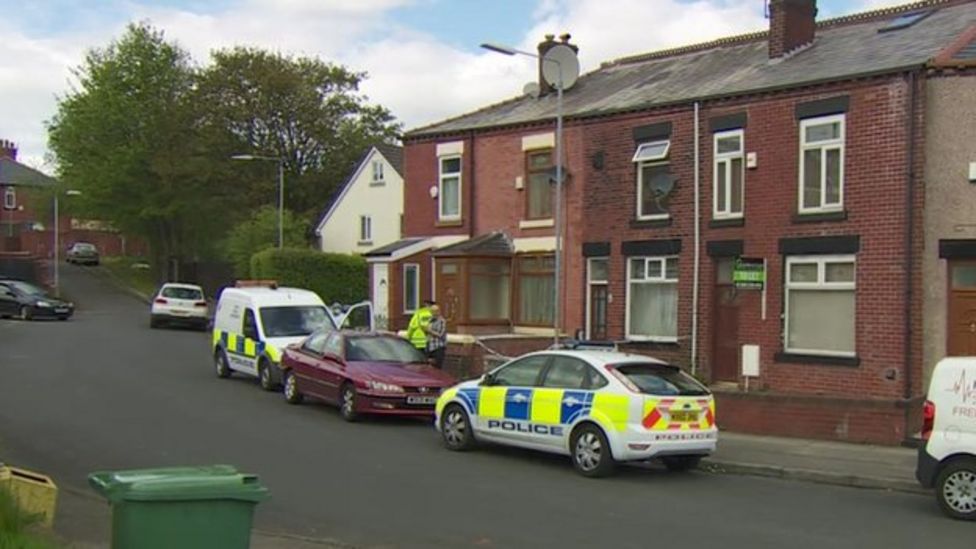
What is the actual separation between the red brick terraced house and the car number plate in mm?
3952

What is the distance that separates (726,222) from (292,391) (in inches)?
336

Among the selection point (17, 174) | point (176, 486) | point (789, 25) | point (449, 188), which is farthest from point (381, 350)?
point (17, 174)

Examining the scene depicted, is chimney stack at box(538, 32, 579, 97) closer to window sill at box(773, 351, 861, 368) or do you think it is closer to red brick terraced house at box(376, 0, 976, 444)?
red brick terraced house at box(376, 0, 976, 444)

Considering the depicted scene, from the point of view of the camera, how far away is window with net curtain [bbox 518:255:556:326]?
938 inches

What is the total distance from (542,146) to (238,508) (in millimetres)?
18433

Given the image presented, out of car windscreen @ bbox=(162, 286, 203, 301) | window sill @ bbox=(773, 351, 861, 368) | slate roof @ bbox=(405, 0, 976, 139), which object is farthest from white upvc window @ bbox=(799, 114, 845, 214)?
car windscreen @ bbox=(162, 286, 203, 301)

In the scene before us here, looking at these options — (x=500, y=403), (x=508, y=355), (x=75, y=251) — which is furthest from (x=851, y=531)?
(x=75, y=251)

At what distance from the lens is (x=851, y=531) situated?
9367 mm

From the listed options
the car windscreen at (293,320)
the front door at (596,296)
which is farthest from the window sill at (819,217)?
the car windscreen at (293,320)

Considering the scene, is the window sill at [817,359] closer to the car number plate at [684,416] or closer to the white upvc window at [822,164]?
the white upvc window at [822,164]

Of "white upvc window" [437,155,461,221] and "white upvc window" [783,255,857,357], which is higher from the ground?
"white upvc window" [437,155,461,221]

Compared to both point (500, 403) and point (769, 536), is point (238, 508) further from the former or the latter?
point (500, 403)

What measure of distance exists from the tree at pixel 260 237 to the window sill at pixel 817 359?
32981 millimetres

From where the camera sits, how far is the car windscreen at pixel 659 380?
12.2 metres
